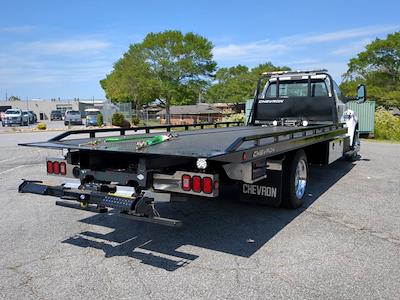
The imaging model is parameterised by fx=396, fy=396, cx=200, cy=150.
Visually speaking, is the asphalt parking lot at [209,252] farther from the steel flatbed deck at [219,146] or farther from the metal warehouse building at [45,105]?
the metal warehouse building at [45,105]

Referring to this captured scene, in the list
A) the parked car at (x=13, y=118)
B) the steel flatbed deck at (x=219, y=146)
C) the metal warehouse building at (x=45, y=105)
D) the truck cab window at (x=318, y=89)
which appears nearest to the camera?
the steel flatbed deck at (x=219, y=146)

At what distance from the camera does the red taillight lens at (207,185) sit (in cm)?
399

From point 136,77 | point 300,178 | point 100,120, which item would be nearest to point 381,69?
point 136,77

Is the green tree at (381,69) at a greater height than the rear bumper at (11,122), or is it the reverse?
the green tree at (381,69)

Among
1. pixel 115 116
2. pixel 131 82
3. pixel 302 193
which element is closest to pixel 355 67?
pixel 131 82

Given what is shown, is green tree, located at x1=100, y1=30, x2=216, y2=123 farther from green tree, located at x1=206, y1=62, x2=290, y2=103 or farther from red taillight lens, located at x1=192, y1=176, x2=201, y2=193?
red taillight lens, located at x1=192, y1=176, x2=201, y2=193

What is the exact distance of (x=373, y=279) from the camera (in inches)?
147

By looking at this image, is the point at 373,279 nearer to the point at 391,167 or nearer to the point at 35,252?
the point at 35,252

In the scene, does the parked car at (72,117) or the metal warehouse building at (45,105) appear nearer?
the parked car at (72,117)

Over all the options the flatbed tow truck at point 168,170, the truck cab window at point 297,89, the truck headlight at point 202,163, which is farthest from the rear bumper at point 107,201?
the truck cab window at point 297,89

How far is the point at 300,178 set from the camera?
6.37 meters

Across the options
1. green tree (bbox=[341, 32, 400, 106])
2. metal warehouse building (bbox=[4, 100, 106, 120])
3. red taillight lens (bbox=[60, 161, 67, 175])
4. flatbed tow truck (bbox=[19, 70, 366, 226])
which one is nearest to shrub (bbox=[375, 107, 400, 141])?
flatbed tow truck (bbox=[19, 70, 366, 226])

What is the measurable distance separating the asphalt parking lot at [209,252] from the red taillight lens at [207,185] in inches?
30.3

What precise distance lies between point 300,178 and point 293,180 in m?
0.59
